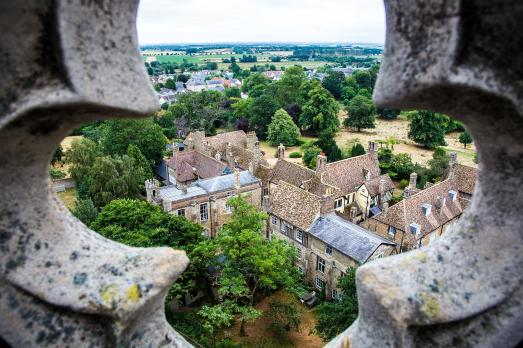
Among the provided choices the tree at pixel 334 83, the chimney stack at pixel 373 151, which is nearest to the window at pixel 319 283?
the chimney stack at pixel 373 151

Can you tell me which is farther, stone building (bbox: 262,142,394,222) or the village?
stone building (bbox: 262,142,394,222)

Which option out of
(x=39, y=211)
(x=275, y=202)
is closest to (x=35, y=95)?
(x=39, y=211)

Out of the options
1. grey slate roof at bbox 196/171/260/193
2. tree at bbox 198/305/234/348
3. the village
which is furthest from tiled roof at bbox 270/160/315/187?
tree at bbox 198/305/234/348

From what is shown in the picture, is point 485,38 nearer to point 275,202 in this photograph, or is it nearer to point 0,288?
point 0,288

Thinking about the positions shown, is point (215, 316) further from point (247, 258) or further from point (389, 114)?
point (389, 114)

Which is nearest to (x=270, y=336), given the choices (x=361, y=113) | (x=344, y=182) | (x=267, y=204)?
(x=267, y=204)

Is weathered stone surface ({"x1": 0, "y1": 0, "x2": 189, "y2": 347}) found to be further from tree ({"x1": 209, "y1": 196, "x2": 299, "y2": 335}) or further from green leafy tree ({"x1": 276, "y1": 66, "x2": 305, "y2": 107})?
green leafy tree ({"x1": 276, "y1": 66, "x2": 305, "y2": 107})
